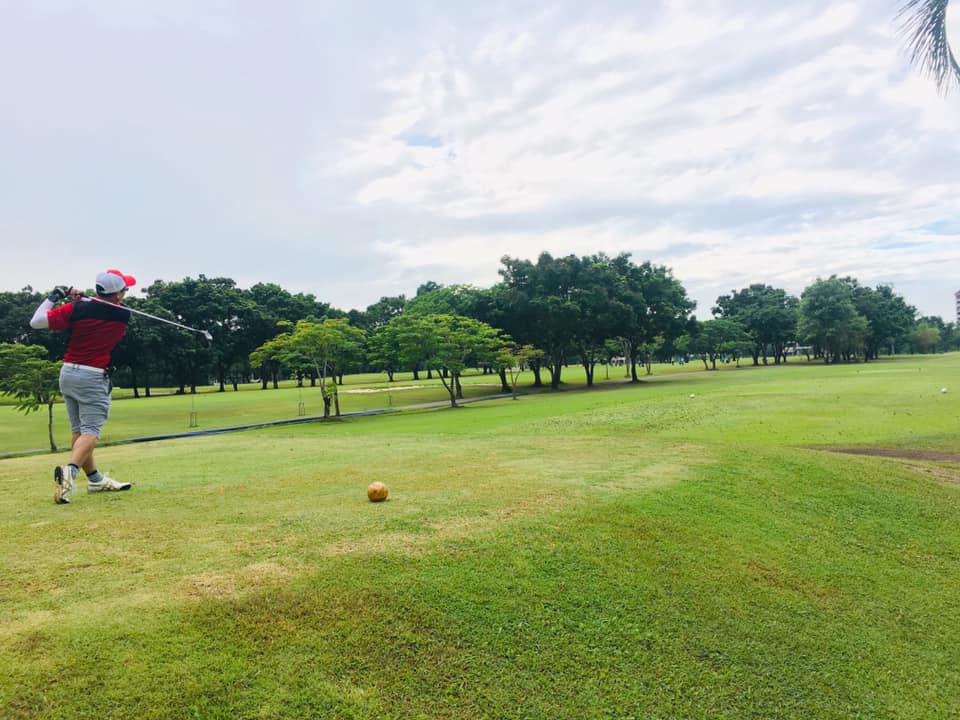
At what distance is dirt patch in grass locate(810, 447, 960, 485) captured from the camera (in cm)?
1120

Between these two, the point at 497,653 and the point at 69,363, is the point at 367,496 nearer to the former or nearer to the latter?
the point at 497,653

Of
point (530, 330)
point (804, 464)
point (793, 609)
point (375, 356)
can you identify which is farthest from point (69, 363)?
point (530, 330)

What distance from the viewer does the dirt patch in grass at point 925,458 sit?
11196 mm

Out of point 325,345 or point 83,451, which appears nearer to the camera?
point 83,451

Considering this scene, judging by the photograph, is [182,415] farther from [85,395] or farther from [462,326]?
[85,395]

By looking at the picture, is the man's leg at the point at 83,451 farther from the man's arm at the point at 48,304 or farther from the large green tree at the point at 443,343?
the large green tree at the point at 443,343

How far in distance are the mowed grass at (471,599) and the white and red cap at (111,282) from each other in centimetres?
244

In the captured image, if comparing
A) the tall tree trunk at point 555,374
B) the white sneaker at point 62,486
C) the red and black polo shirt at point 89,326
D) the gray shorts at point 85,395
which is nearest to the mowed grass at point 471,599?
the white sneaker at point 62,486

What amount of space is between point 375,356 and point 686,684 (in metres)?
37.9

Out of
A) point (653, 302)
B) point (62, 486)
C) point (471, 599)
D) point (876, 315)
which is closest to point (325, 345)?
point (62, 486)

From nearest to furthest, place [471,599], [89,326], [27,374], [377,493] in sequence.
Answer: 1. [471,599]
2. [377,493]
3. [89,326]
4. [27,374]

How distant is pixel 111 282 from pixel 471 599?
18.6ft

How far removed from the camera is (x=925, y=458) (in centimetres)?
Answer: 1369

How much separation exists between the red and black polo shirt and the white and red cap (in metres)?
0.18
